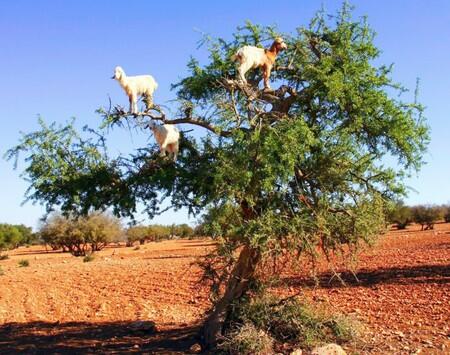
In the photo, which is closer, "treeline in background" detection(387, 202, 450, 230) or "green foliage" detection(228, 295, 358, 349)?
"green foliage" detection(228, 295, 358, 349)

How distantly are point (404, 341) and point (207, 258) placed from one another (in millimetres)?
3920

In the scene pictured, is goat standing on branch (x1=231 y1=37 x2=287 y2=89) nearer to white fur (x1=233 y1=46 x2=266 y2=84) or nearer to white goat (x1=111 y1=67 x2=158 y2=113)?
white fur (x1=233 y1=46 x2=266 y2=84)

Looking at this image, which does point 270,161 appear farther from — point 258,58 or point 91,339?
point 91,339

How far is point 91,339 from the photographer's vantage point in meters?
12.0

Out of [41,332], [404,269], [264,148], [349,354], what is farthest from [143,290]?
[264,148]

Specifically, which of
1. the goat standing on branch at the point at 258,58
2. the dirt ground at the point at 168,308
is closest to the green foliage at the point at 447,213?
the dirt ground at the point at 168,308

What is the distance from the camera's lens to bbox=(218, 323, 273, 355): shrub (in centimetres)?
930

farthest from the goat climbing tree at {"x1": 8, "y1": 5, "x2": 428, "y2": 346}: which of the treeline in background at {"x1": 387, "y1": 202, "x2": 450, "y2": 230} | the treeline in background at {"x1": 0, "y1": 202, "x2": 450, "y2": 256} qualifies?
the treeline in background at {"x1": 387, "y1": 202, "x2": 450, "y2": 230}

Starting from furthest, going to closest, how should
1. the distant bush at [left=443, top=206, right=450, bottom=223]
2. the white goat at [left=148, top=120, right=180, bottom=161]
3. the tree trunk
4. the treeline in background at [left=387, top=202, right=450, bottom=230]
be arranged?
the distant bush at [left=443, top=206, right=450, bottom=223] → the treeline in background at [left=387, top=202, right=450, bottom=230] → the tree trunk → the white goat at [left=148, top=120, right=180, bottom=161]

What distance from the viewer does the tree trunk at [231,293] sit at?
9.99m

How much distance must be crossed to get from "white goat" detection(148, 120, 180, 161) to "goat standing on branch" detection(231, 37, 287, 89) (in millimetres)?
1466

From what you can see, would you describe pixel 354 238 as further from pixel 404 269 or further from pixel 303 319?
pixel 404 269

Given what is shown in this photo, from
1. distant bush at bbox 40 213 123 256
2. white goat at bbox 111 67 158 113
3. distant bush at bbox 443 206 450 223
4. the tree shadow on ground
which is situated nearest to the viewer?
white goat at bbox 111 67 158 113

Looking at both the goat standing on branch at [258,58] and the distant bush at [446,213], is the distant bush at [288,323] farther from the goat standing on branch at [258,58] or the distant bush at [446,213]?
the distant bush at [446,213]
